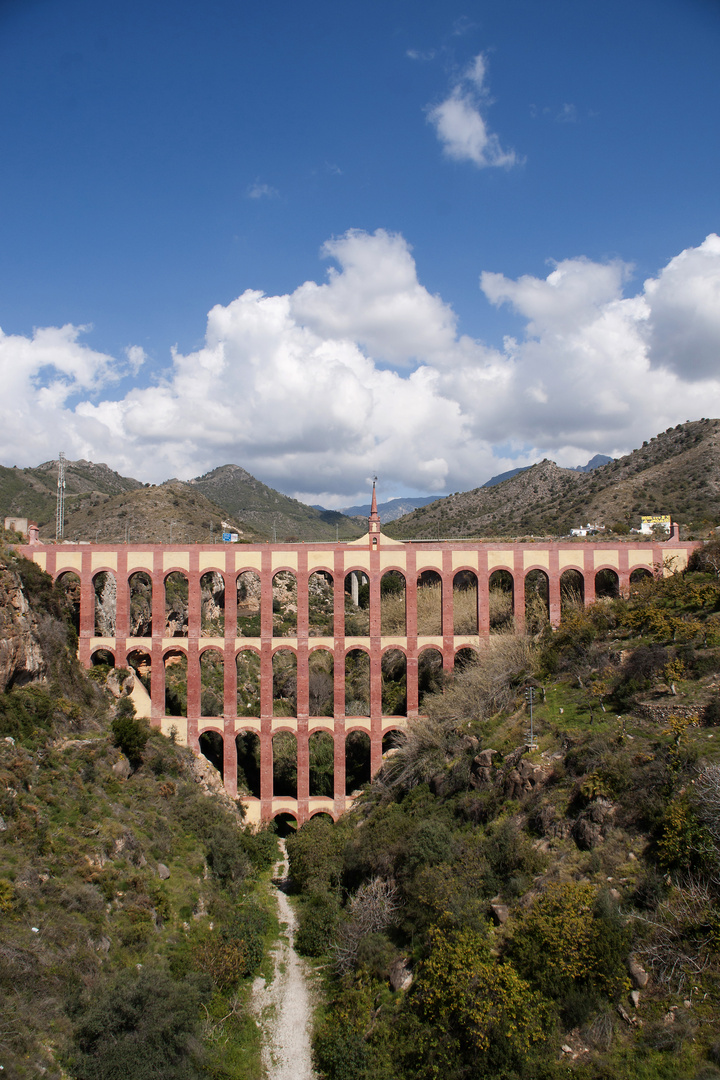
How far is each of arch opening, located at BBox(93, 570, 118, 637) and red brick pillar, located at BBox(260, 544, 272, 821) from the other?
38.7ft

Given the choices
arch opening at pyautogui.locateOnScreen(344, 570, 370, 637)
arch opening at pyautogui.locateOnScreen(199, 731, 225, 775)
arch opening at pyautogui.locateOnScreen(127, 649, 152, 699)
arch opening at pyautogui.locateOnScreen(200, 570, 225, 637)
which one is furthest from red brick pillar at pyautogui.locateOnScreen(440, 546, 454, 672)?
arch opening at pyautogui.locateOnScreen(200, 570, 225, 637)

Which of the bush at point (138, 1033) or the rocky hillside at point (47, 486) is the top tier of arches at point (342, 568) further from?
the rocky hillside at point (47, 486)

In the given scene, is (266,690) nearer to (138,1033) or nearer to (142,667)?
(142,667)

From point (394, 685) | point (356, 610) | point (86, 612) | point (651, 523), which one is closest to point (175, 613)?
point (86, 612)

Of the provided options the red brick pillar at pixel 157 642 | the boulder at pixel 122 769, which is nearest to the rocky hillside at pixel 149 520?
the red brick pillar at pixel 157 642

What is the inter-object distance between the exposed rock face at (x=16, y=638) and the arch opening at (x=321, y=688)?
61.0ft

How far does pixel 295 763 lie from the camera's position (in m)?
41.2

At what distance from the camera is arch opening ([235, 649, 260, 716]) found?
4550 centimetres

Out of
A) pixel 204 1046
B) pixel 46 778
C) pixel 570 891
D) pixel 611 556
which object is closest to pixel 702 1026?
pixel 570 891

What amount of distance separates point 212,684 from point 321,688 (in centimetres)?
828

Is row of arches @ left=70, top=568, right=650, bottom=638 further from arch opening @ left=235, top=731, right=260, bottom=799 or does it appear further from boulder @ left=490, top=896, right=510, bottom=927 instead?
boulder @ left=490, top=896, right=510, bottom=927

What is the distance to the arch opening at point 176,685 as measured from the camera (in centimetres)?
3922

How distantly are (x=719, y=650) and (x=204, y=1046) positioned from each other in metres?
23.2

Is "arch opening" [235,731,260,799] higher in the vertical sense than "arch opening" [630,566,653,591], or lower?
lower
